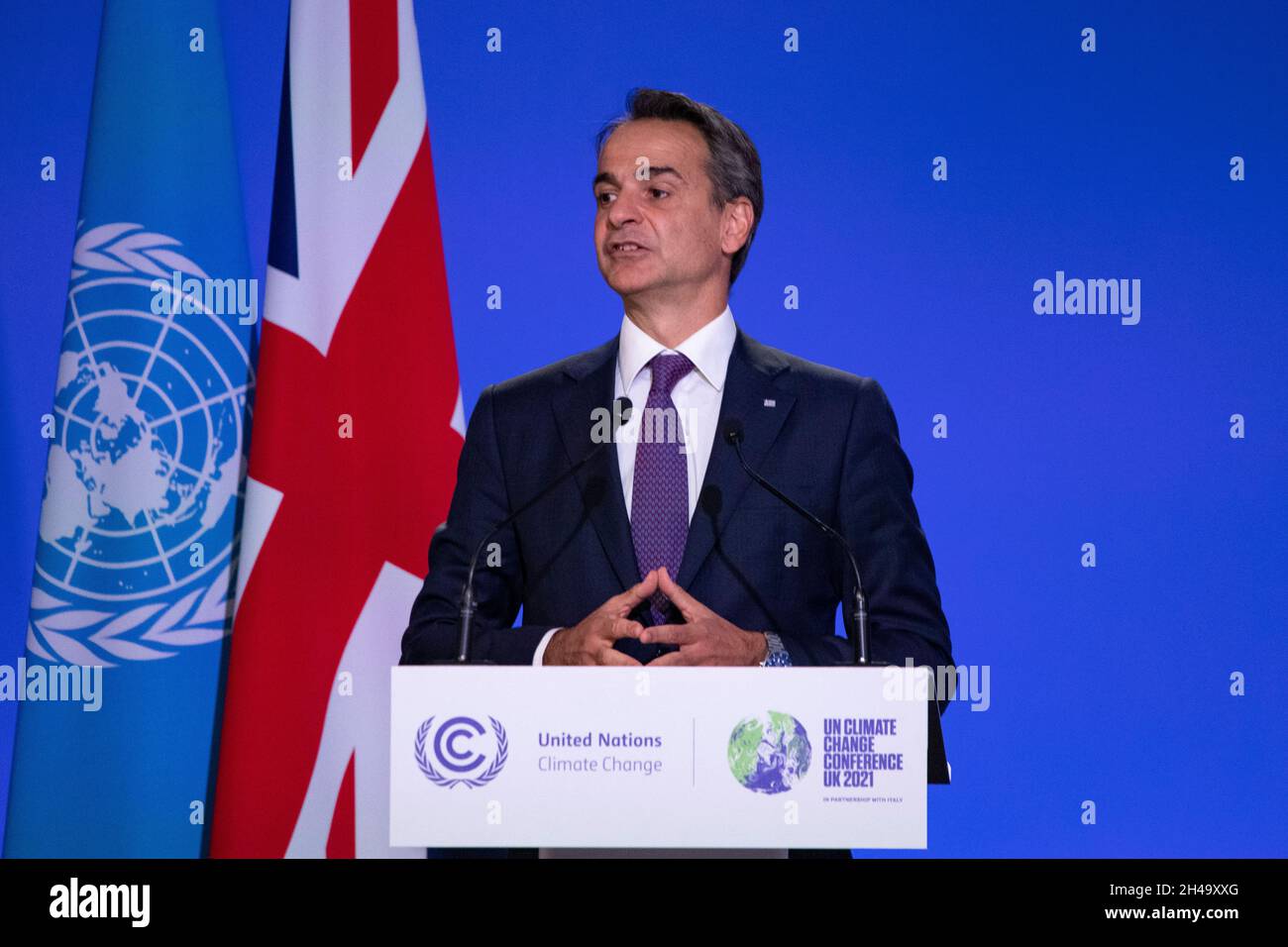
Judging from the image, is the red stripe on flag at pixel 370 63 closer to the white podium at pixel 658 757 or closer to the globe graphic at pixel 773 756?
the white podium at pixel 658 757

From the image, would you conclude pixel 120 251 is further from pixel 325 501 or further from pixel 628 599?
pixel 628 599

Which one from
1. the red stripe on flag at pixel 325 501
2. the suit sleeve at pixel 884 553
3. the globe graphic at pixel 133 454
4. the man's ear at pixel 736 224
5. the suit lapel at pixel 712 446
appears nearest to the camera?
the suit sleeve at pixel 884 553

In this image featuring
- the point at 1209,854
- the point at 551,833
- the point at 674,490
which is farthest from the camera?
the point at 1209,854

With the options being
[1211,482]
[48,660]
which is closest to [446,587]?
[48,660]

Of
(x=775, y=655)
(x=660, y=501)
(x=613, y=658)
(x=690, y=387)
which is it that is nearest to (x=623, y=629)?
(x=613, y=658)

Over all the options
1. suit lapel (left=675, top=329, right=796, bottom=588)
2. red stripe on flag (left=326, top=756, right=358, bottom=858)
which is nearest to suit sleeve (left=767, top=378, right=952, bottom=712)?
suit lapel (left=675, top=329, right=796, bottom=588)

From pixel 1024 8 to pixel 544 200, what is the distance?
1318 mm

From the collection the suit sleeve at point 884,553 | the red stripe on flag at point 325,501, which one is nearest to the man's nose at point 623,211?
the suit sleeve at point 884,553

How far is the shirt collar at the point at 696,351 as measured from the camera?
8.69ft

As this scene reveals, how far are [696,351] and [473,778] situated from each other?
3.48ft

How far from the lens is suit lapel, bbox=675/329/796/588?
2.42 metres

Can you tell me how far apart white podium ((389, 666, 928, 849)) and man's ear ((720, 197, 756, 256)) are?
1.19 meters
